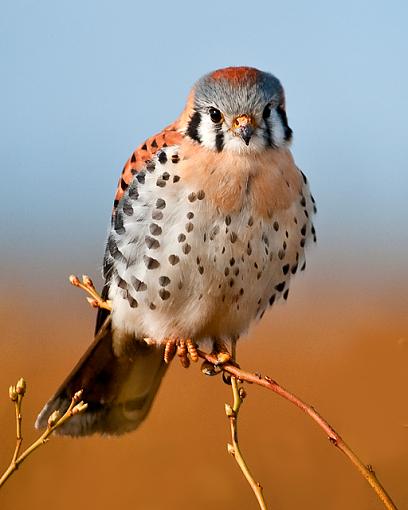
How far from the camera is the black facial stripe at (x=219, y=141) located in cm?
284

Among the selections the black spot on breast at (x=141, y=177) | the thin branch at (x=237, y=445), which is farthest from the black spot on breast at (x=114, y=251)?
the thin branch at (x=237, y=445)

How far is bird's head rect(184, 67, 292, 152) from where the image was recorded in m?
2.76

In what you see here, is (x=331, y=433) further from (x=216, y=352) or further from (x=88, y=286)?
(x=216, y=352)

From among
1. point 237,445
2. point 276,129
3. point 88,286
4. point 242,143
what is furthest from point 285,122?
point 237,445

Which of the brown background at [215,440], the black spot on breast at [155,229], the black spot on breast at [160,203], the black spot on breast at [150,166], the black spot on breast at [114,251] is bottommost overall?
the brown background at [215,440]

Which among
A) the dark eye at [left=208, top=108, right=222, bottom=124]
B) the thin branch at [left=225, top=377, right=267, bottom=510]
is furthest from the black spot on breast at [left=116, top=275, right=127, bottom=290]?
the thin branch at [left=225, top=377, right=267, bottom=510]

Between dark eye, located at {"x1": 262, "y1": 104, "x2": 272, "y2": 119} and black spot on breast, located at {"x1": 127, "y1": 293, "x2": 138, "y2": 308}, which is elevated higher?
dark eye, located at {"x1": 262, "y1": 104, "x2": 272, "y2": 119}

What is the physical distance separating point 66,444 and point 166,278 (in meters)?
2.04

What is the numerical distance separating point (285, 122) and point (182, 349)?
0.75 m

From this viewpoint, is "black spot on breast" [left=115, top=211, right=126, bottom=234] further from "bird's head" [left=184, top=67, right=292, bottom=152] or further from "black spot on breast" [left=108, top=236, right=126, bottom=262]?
"bird's head" [left=184, top=67, right=292, bottom=152]

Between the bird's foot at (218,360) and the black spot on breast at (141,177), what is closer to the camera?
the bird's foot at (218,360)

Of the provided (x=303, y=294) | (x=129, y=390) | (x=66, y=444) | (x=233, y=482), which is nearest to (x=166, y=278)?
(x=129, y=390)

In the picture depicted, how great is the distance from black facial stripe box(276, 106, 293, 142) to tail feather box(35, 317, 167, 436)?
882 millimetres

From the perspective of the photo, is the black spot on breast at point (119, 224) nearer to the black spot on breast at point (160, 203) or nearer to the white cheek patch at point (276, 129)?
the black spot on breast at point (160, 203)
